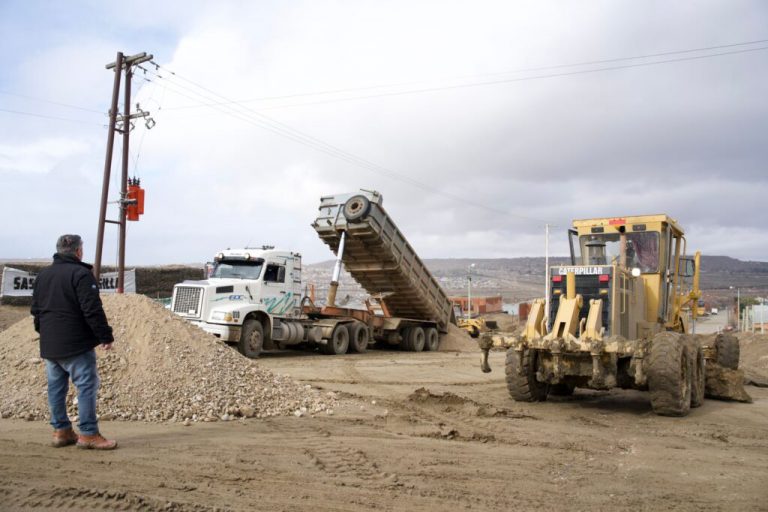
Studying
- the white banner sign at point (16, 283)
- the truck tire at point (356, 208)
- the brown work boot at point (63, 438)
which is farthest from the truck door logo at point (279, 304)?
the brown work boot at point (63, 438)

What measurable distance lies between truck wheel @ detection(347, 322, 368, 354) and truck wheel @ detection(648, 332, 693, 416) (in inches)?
443

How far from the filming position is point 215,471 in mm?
5000

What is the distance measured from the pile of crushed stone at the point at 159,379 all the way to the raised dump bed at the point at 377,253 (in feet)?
29.0

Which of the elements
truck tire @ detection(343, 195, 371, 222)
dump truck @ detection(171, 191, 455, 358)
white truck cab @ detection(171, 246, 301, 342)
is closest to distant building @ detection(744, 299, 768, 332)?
dump truck @ detection(171, 191, 455, 358)

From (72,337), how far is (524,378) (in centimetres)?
607

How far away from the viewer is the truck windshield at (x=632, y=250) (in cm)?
1034

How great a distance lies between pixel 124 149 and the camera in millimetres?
19234

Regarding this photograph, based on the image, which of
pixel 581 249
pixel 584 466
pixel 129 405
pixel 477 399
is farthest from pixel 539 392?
pixel 129 405

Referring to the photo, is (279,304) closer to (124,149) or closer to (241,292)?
(241,292)

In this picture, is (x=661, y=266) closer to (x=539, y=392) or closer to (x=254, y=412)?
(x=539, y=392)

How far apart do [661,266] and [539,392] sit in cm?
296

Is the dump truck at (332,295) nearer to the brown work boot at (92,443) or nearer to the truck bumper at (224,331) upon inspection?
the truck bumper at (224,331)

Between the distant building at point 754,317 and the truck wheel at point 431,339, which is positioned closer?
the truck wheel at point 431,339

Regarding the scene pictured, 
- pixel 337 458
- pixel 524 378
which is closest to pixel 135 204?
pixel 524 378
